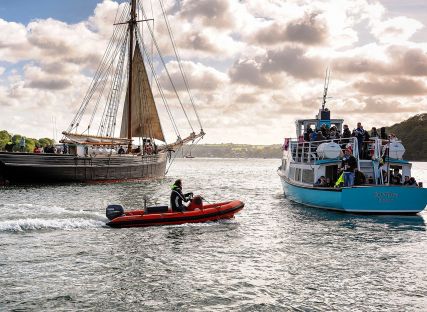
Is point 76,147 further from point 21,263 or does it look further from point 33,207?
point 21,263

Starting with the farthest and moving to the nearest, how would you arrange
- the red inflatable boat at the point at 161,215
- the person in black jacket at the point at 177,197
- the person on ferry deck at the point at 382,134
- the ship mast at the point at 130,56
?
1. the ship mast at the point at 130,56
2. the person on ferry deck at the point at 382,134
3. the person in black jacket at the point at 177,197
4. the red inflatable boat at the point at 161,215

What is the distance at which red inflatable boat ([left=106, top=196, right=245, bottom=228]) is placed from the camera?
896 inches

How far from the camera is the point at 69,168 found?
50938 millimetres

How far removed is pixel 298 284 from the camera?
14.4 m

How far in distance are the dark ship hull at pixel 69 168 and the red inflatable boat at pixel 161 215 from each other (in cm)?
2775

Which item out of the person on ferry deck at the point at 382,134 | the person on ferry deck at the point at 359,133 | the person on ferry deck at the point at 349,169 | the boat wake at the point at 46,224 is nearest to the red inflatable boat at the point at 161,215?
the boat wake at the point at 46,224

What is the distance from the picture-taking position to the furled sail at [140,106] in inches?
2539

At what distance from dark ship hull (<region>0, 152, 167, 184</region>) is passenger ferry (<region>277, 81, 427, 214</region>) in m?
27.7

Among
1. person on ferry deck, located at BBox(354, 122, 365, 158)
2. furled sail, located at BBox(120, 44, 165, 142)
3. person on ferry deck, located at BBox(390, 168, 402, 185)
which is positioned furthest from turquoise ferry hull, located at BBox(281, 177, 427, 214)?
furled sail, located at BBox(120, 44, 165, 142)

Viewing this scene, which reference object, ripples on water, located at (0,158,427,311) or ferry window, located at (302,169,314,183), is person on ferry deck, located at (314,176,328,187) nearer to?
ferry window, located at (302,169,314,183)

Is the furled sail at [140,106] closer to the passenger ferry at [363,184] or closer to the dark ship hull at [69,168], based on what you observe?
the dark ship hull at [69,168]

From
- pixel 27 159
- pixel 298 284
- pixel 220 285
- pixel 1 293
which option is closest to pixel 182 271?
pixel 220 285

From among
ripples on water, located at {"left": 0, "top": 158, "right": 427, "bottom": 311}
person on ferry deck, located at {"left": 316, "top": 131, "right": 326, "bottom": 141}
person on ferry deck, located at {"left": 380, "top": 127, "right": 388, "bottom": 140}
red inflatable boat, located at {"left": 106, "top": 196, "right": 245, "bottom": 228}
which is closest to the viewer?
→ ripples on water, located at {"left": 0, "top": 158, "right": 427, "bottom": 311}

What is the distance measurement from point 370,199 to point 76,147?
38264 millimetres
